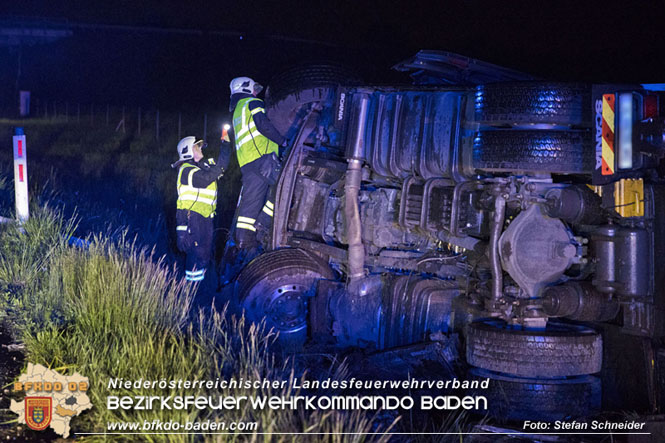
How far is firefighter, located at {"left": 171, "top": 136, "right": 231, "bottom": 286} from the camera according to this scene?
7891 mm

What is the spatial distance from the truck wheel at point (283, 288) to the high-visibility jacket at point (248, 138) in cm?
138

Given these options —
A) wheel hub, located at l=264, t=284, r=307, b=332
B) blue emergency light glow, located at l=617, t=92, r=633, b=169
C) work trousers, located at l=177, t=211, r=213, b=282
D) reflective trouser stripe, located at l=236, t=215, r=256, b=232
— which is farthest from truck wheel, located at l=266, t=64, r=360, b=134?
blue emergency light glow, located at l=617, t=92, r=633, b=169

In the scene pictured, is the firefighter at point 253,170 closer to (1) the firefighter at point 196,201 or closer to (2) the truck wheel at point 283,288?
(1) the firefighter at point 196,201

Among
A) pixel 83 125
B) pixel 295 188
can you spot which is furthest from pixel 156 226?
pixel 83 125

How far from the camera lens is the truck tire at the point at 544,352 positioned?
167 inches

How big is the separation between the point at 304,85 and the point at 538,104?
2.36 meters

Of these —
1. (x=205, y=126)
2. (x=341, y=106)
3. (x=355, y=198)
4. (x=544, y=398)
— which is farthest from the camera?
(x=205, y=126)

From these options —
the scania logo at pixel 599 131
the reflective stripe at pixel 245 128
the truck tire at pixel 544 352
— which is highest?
the reflective stripe at pixel 245 128

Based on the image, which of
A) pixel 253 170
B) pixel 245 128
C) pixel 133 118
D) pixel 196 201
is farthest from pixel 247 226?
pixel 133 118

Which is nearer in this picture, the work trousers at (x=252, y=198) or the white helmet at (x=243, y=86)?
the work trousers at (x=252, y=198)

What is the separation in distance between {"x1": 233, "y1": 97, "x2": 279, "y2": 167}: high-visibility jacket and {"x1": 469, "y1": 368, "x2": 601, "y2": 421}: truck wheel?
143 inches

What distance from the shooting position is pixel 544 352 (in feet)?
13.9

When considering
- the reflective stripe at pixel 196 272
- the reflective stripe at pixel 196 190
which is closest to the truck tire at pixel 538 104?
the reflective stripe at pixel 196 272

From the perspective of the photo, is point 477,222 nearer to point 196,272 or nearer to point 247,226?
point 247,226
